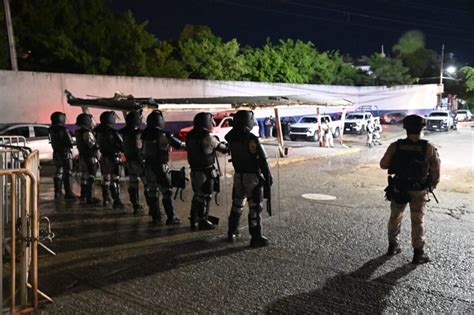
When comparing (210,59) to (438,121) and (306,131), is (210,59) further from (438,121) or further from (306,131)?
(438,121)

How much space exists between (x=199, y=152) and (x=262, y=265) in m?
2.11

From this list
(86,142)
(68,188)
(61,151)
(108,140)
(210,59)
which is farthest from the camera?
(210,59)

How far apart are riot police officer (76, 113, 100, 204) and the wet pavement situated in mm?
610

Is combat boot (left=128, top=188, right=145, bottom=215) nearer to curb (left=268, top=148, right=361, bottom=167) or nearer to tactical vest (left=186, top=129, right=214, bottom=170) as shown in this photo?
tactical vest (left=186, top=129, right=214, bottom=170)

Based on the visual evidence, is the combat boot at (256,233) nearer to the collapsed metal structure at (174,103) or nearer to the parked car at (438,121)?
the collapsed metal structure at (174,103)

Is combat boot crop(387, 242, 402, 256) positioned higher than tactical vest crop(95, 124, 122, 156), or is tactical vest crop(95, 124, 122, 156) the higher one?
tactical vest crop(95, 124, 122, 156)

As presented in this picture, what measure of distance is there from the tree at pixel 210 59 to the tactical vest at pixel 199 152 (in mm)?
25492

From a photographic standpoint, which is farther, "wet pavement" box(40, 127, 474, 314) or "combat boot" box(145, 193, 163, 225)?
"combat boot" box(145, 193, 163, 225)

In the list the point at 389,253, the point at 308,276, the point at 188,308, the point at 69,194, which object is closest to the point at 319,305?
the point at 308,276

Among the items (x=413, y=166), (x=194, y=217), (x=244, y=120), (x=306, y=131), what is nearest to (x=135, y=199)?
(x=194, y=217)

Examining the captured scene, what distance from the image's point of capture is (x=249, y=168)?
6340mm

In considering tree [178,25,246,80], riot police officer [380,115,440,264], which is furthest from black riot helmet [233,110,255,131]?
tree [178,25,246,80]

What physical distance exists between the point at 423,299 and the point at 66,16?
2366cm

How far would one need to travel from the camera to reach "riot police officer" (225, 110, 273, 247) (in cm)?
627
